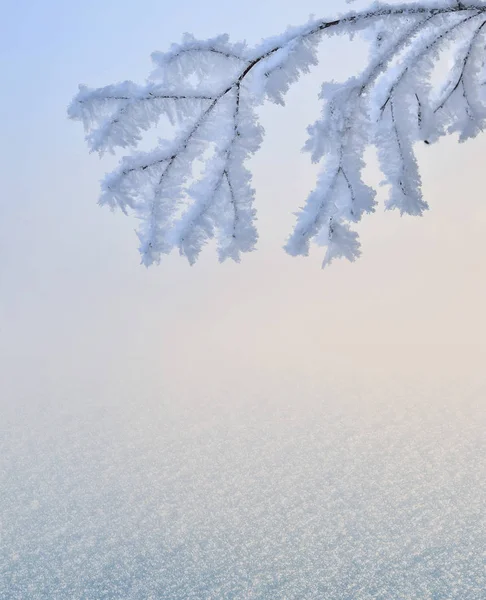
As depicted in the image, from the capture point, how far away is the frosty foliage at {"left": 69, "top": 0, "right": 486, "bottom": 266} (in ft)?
5.47

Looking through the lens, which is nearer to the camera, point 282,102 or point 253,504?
point 282,102

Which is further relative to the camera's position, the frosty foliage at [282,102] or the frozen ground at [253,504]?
the frozen ground at [253,504]

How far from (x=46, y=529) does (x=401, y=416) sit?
6104mm

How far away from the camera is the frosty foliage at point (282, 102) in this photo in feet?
5.47

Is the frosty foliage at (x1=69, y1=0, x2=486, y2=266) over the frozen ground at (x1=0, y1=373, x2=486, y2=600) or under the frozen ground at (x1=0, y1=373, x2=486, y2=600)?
over

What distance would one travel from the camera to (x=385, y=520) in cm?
611

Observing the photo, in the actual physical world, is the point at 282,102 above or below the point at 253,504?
above

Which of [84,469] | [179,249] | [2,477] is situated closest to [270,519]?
[84,469]

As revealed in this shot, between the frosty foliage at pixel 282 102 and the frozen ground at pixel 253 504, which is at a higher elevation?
the frosty foliage at pixel 282 102

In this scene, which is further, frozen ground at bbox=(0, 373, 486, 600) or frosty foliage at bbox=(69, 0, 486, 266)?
frozen ground at bbox=(0, 373, 486, 600)

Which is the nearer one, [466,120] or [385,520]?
[466,120]

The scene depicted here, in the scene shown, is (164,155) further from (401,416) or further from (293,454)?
(401,416)

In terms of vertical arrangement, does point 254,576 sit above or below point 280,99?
below

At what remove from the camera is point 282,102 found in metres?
1.70
